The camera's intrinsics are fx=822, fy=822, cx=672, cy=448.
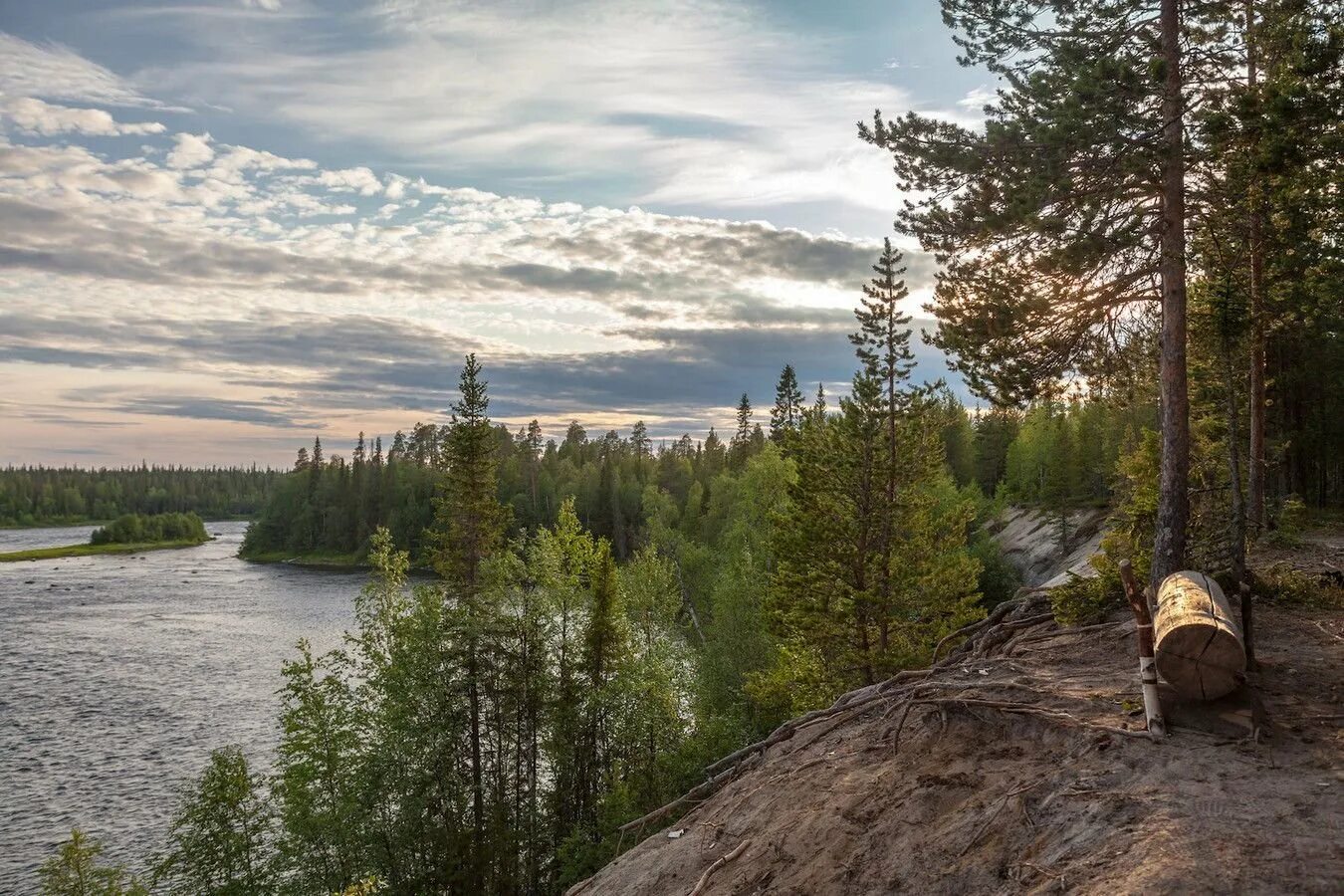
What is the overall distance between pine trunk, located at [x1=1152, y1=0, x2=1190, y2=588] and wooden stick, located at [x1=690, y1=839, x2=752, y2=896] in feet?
24.8

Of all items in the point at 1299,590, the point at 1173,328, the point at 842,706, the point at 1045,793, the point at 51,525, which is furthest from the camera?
the point at 51,525

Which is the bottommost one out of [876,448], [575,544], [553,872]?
[553,872]

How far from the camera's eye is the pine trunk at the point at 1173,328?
475 inches

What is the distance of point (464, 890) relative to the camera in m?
23.2

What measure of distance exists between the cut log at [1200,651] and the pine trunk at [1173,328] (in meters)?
4.41

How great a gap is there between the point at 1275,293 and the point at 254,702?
4080cm

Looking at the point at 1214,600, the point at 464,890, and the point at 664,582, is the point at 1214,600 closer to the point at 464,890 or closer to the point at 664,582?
the point at 464,890

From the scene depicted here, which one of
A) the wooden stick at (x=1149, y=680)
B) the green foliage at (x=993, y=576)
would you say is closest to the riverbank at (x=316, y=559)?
the green foliage at (x=993, y=576)

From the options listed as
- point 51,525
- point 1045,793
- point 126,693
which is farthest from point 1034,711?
point 51,525

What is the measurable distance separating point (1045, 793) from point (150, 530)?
156 m

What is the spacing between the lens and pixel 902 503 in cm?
2286

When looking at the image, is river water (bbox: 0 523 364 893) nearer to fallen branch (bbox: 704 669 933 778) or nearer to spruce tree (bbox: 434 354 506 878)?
spruce tree (bbox: 434 354 506 878)

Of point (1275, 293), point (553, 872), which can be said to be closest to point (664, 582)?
point (553, 872)

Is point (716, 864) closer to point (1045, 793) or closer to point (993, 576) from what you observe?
point (1045, 793)
